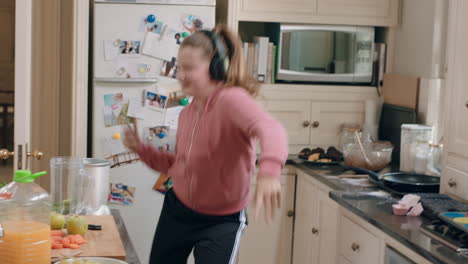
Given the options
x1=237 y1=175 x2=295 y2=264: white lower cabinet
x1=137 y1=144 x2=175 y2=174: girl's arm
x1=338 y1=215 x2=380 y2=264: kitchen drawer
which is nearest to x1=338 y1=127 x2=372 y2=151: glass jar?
x1=237 y1=175 x2=295 y2=264: white lower cabinet

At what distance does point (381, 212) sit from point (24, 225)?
1.49m

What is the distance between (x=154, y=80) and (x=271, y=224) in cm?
103

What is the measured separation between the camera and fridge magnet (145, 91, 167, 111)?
3.91m

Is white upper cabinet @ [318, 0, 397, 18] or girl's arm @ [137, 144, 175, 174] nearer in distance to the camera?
girl's arm @ [137, 144, 175, 174]

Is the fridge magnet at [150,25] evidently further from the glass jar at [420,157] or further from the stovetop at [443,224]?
the stovetop at [443,224]

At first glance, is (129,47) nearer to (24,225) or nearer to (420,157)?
(420,157)

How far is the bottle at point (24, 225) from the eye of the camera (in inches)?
64.7

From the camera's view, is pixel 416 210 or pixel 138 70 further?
pixel 138 70

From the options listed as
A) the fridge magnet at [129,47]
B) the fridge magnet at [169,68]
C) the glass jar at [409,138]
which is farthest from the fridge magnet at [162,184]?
the glass jar at [409,138]

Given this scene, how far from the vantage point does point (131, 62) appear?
3873 mm

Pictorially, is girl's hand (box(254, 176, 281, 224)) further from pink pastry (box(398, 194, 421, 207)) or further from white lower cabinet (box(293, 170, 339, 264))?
white lower cabinet (box(293, 170, 339, 264))

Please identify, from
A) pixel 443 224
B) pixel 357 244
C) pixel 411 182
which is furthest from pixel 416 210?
pixel 411 182

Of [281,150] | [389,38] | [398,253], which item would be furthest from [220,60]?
[389,38]

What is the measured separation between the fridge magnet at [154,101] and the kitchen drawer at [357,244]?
130 cm
